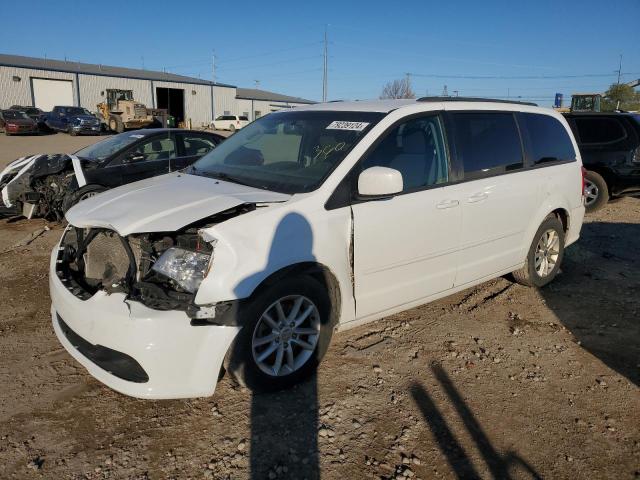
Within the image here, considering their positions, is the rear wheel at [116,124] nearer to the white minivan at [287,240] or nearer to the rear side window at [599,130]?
the rear side window at [599,130]

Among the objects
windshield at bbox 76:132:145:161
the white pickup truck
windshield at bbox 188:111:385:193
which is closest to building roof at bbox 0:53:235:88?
the white pickup truck

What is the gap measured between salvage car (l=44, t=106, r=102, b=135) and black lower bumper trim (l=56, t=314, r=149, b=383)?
32.3 m

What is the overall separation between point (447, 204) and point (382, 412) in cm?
164

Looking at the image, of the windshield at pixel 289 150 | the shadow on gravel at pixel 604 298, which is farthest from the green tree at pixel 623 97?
the windshield at pixel 289 150

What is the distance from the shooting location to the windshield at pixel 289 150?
336cm

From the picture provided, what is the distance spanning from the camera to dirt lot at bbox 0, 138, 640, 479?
2570 mm

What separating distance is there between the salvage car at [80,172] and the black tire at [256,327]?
4.87 m

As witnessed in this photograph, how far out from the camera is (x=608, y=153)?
9.28 metres

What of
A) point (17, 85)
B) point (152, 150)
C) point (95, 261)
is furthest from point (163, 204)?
point (17, 85)

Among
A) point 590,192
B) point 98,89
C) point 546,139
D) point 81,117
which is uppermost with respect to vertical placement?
point 98,89

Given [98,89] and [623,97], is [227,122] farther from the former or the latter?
[623,97]

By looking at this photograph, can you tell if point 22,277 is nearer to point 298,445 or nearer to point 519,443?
point 298,445

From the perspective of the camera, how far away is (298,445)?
106 inches

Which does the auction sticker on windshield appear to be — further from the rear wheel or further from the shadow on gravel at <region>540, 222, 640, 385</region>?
the rear wheel
